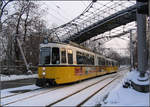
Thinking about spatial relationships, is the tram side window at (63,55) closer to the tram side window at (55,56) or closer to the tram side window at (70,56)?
the tram side window at (55,56)

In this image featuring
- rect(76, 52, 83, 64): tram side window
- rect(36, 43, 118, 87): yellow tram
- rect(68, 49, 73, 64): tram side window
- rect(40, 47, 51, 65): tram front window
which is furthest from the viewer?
rect(76, 52, 83, 64): tram side window

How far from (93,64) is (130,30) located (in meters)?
8.51

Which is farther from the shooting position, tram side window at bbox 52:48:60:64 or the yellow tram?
tram side window at bbox 52:48:60:64

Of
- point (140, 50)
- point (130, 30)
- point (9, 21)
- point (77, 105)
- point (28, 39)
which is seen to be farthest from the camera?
point (28, 39)

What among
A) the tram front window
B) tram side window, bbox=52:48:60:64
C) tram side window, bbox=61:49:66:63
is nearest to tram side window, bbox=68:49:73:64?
tram side window, bbox=61:49:66:63

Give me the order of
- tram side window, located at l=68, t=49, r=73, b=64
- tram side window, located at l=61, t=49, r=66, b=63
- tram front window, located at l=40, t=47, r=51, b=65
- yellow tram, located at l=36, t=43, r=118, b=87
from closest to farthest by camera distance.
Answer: yellow tram, located at l=36, t=43, r=118, b=87
tram front window, located at l=40, t=47, r=51, b=65
tram side window, located at l=61, t=49, r=66, b=63
tram side window, located at l=68, t=49, r=73, b=64

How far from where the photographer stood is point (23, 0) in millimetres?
29516

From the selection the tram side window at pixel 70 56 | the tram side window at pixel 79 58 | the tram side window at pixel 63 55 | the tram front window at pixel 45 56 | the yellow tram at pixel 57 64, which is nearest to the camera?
the yellow tram at pixel 57 64

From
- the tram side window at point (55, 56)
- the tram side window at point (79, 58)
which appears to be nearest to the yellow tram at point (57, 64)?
the tram side window at point (55, 56)

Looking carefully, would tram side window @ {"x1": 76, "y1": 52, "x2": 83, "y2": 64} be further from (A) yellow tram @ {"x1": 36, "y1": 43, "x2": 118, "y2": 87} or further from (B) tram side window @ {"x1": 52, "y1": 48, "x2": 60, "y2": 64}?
(B) tram side window @ {"x1": 52, "y1": 48, "x2": 60, "y2": 64}

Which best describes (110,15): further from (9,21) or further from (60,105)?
(60,105)

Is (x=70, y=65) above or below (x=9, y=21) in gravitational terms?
below

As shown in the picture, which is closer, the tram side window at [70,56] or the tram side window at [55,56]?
the tram side window at [55,56]

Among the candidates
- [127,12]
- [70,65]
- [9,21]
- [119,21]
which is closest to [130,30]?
[119,21]
